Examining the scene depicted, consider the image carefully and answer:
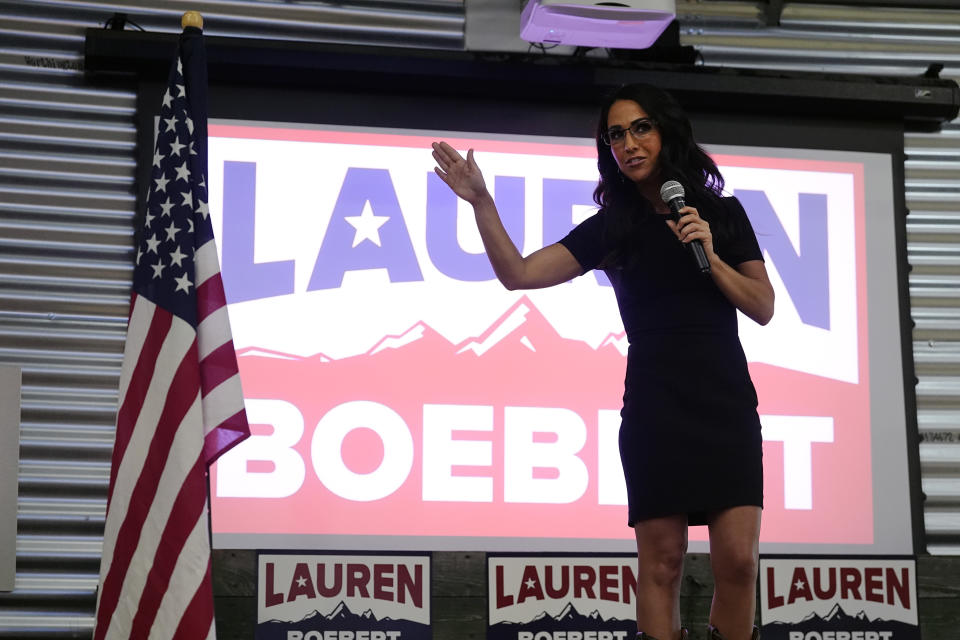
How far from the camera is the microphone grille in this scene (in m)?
2.42

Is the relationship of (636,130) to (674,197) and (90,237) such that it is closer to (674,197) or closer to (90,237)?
(674,197)

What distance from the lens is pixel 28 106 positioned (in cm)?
427

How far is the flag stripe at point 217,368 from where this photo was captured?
275 cm

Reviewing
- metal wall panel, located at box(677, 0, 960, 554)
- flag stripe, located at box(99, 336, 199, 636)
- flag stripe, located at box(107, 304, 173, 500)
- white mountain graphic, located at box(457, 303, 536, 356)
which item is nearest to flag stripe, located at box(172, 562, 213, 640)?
flag stripe, located at box(99, 336, 199, 636)

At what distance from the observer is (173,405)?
2.69m

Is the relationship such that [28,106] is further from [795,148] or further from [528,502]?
[795,148]

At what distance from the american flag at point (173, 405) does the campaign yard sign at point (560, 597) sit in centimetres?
122

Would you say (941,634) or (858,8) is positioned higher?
(858,8)

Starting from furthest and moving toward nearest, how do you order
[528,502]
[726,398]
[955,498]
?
[955,498] → [528,502] → [726,398]

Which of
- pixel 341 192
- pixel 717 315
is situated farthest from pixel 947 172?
pixel 717 315

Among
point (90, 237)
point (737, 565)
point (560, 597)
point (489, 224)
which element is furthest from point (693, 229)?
point (90, 237)

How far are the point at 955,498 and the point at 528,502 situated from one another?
171 centimetres

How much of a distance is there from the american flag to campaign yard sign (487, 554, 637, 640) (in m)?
1.22

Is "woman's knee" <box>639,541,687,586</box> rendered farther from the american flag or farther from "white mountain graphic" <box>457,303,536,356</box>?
"white mountain graphic" <box>457,303,536,356</box>
